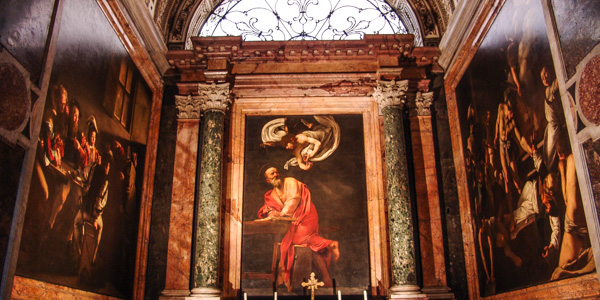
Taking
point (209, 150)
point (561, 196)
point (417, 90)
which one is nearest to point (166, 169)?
point (209, 150)

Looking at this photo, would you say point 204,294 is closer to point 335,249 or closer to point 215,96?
point 335,249

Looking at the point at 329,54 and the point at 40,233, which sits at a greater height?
the point at 329,54

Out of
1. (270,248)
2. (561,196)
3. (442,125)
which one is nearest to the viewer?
(561,196)

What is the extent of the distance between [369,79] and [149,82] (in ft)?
14.4

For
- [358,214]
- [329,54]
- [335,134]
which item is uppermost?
[329,54]

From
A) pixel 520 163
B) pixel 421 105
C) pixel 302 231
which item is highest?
pixel 421 105

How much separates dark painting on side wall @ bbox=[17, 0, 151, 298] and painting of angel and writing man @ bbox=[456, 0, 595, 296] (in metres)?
5.96

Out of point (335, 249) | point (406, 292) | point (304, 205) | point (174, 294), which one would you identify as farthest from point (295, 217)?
point (174, 294)

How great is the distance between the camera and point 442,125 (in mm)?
10414

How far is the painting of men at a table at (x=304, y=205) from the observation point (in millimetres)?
9523

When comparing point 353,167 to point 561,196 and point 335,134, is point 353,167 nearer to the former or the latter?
point 335,134

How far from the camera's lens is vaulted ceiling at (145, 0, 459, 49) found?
1115 centimetres

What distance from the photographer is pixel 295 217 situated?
991cm

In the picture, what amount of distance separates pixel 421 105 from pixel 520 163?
3.60 metres
